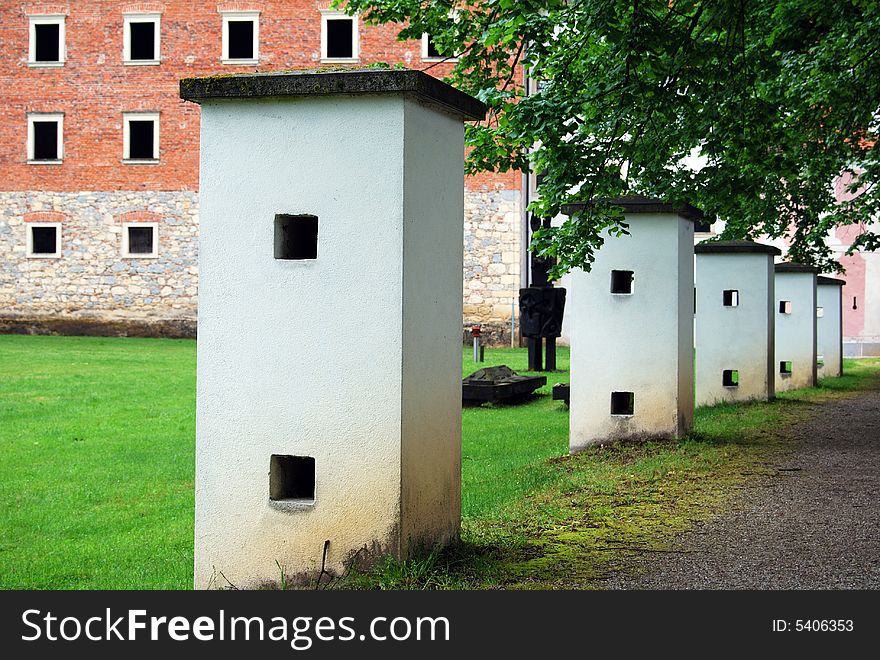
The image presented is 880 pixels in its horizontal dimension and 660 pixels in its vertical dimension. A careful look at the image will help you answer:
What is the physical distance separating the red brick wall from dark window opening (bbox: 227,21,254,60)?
0.34m

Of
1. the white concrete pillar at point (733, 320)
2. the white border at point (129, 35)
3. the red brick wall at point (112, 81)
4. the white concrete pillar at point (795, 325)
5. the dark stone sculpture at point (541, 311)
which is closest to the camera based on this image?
the white concrete pillar at point (733, 320)

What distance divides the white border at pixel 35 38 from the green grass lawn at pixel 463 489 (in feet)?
66.1

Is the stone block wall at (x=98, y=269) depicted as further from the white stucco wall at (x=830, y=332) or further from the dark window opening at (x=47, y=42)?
the white stucco wall at (x=830, y=332)

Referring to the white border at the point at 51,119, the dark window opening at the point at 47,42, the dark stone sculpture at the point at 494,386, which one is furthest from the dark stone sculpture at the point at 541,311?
the dark window opening at the point at 47,42

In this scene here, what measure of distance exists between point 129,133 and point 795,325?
2214 centimetres

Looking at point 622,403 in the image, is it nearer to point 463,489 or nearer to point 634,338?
point 634,338

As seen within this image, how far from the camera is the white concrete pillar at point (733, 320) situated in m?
16.3

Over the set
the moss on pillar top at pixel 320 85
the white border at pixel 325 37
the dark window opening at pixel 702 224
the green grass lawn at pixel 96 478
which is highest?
the white border at pixel 325 37

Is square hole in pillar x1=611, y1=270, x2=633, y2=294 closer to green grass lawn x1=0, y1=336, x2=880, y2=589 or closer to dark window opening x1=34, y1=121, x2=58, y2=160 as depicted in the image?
green grass lawn x1=0, y1=336, x2=880, y2=589

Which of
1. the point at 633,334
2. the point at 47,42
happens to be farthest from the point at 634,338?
the point at 47,42

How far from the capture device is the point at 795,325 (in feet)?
66.2
